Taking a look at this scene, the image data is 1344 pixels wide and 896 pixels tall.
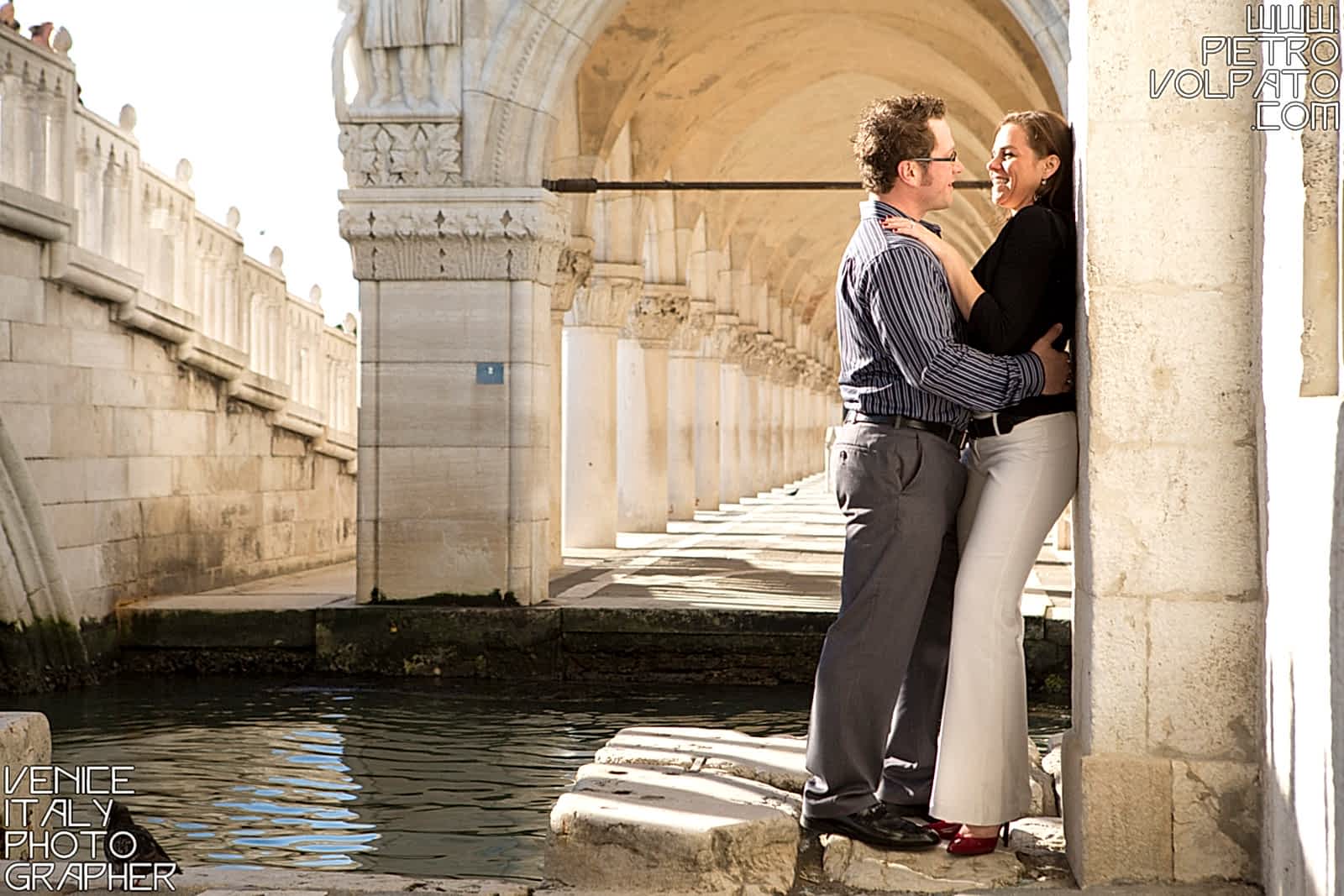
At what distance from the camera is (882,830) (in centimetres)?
356

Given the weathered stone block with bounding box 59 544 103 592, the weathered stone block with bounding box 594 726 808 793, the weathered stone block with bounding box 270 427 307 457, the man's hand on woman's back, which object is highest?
the weathered stone block with bounding box 270 427 307 457

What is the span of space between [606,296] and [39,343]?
21.3 ft

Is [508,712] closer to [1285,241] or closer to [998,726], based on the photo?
[998,726]

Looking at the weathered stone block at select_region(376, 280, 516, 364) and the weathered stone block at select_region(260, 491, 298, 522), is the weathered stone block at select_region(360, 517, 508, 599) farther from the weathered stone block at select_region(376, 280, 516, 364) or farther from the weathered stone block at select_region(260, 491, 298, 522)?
the weathered stone block at select_region(260, 491, 298, 522)

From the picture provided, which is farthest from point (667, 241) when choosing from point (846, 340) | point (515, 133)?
point (846, 340)

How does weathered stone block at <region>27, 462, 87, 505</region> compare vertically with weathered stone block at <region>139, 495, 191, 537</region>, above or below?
above

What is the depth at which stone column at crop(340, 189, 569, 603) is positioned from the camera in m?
9.80

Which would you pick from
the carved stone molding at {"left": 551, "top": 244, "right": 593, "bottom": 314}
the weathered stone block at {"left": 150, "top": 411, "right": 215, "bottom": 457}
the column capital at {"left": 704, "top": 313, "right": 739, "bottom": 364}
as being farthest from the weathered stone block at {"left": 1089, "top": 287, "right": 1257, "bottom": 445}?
the column capital at {"left": 704, "top": 313, "right": 739, "bottom": 364}

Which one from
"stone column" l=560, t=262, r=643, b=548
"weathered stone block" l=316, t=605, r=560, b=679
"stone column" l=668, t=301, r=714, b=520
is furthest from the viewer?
"stone column" l=668, t=301, r=714, b=520

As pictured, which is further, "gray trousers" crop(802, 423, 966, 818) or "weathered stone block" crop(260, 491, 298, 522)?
"weathered stone block" crop(260, 491, 298, 522)

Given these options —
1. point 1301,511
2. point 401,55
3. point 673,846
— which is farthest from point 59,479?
point 1301,511

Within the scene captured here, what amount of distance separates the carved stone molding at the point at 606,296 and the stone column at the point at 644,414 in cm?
171

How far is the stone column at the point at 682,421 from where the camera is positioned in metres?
19.3

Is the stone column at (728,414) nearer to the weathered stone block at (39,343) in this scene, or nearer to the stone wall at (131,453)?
the stone wall at (131,453)
